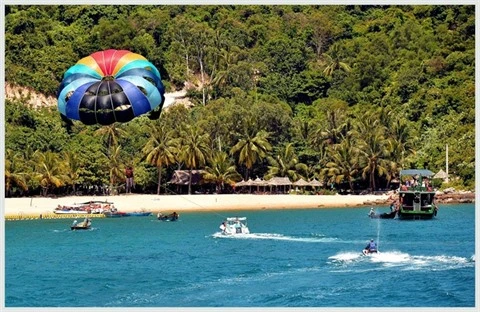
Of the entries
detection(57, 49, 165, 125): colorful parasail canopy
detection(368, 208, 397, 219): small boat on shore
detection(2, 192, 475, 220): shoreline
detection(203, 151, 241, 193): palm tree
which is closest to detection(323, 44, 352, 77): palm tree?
detection(203, 151, 241, 193): palm tree

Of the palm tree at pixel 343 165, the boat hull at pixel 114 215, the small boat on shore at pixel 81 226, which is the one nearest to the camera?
the small boat on shore at pixel 81 226

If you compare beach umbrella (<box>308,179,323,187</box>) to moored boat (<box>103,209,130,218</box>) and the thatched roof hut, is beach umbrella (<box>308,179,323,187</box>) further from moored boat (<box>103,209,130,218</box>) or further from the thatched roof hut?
moored boat (<box>103,209,130,218</box>)

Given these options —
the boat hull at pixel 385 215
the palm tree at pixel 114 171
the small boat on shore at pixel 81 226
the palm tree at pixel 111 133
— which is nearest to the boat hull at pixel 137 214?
the palm tree at pixel 114 171

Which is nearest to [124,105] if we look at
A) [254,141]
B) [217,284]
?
[217,284]

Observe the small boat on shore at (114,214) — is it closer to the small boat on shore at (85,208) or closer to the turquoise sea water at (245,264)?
the small boat on shore at (85,208)

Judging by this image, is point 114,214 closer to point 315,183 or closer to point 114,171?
point 114,171

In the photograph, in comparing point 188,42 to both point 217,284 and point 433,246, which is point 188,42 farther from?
point 217,284
